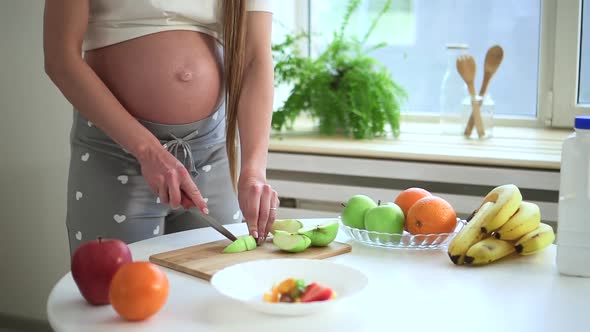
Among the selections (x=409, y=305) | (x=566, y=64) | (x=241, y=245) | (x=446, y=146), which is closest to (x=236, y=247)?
(x=241, y=245)

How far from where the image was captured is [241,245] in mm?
1289

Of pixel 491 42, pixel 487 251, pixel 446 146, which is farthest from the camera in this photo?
pixel 491 42

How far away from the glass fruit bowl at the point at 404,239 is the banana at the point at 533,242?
4.4 inches

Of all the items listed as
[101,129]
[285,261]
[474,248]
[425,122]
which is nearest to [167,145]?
[101,129]

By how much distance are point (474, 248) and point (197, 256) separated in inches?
17.5

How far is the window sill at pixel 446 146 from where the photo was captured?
2.23m

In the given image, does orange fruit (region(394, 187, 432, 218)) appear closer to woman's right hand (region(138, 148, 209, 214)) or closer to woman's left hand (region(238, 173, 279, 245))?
woman's left hand (region(238, 173, 279, 245))

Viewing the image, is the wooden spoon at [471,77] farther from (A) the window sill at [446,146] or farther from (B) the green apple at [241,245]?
(B) the green apple at [241,245]

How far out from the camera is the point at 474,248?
1.24 meters

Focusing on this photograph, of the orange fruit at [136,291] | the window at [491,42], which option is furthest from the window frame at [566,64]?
the orange fruit at [136,291]

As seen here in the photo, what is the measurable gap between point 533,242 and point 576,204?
15cm

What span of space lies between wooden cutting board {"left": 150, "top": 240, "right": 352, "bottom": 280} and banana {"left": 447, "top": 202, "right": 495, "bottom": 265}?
0.18m

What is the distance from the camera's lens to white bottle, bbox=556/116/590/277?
45.4 inches

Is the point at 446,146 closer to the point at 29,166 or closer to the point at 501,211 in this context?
the point at 501,211
